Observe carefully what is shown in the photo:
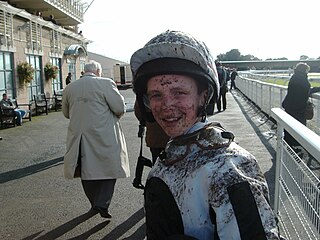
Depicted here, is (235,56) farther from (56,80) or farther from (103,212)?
(103,212)

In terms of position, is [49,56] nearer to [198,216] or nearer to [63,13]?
[63,13]

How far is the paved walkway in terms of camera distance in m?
4.46

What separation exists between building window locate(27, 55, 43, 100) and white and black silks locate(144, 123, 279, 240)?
1955 cm

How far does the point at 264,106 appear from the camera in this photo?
1448 centimetres

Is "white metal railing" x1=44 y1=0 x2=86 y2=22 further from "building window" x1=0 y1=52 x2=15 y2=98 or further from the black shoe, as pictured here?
the black shoe

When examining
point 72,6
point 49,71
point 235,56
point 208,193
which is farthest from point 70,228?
point 235,56

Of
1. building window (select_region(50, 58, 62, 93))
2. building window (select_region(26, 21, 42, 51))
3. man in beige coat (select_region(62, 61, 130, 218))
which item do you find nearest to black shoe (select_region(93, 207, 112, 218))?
man in beige coat (select_region(62, 61, 130, 218))

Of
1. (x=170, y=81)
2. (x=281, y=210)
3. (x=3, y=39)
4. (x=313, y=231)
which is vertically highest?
(x=3, y=39)

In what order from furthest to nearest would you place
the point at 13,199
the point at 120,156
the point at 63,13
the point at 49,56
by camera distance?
1. the point at 63,13
2. the point at 49,56
3. the point at 13,199
4. the point at 120,156

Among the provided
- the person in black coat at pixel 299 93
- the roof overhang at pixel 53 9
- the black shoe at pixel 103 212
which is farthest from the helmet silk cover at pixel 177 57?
the roof overhang at pixel 53 9

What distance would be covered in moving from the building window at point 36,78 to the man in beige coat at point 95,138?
15912 mm

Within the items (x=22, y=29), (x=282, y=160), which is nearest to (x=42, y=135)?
(x=22, y=29)

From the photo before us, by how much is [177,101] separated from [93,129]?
139 inches

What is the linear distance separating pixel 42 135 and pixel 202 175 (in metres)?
11.6
